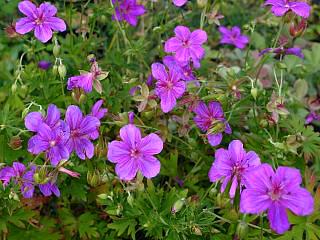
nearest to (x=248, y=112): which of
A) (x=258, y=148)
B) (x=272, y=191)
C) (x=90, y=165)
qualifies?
(x=258, y=148)

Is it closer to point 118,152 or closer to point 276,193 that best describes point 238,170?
point 276,193

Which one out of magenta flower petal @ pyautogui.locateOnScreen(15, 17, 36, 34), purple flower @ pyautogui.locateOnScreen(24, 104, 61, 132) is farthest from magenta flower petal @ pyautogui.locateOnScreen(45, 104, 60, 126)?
magenta flower petal @ pyautogui.locateOnScreen(15, 17, 36, 34)

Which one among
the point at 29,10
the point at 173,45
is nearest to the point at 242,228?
the point at 173,45

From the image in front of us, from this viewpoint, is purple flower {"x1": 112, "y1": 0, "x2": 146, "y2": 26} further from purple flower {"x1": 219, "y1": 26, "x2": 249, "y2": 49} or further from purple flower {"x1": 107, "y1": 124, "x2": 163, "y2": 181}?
purple flower {"x1": 107, "y1": 124, "x2": 163, "y2": 181}

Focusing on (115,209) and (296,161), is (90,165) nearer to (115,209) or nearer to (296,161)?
(115,209)

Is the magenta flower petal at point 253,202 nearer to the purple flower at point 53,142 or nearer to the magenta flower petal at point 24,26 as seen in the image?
the purple flower at point 53,142

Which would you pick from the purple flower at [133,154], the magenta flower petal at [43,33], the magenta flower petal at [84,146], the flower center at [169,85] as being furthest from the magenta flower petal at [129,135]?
the magenta flower petal at [43,33]
